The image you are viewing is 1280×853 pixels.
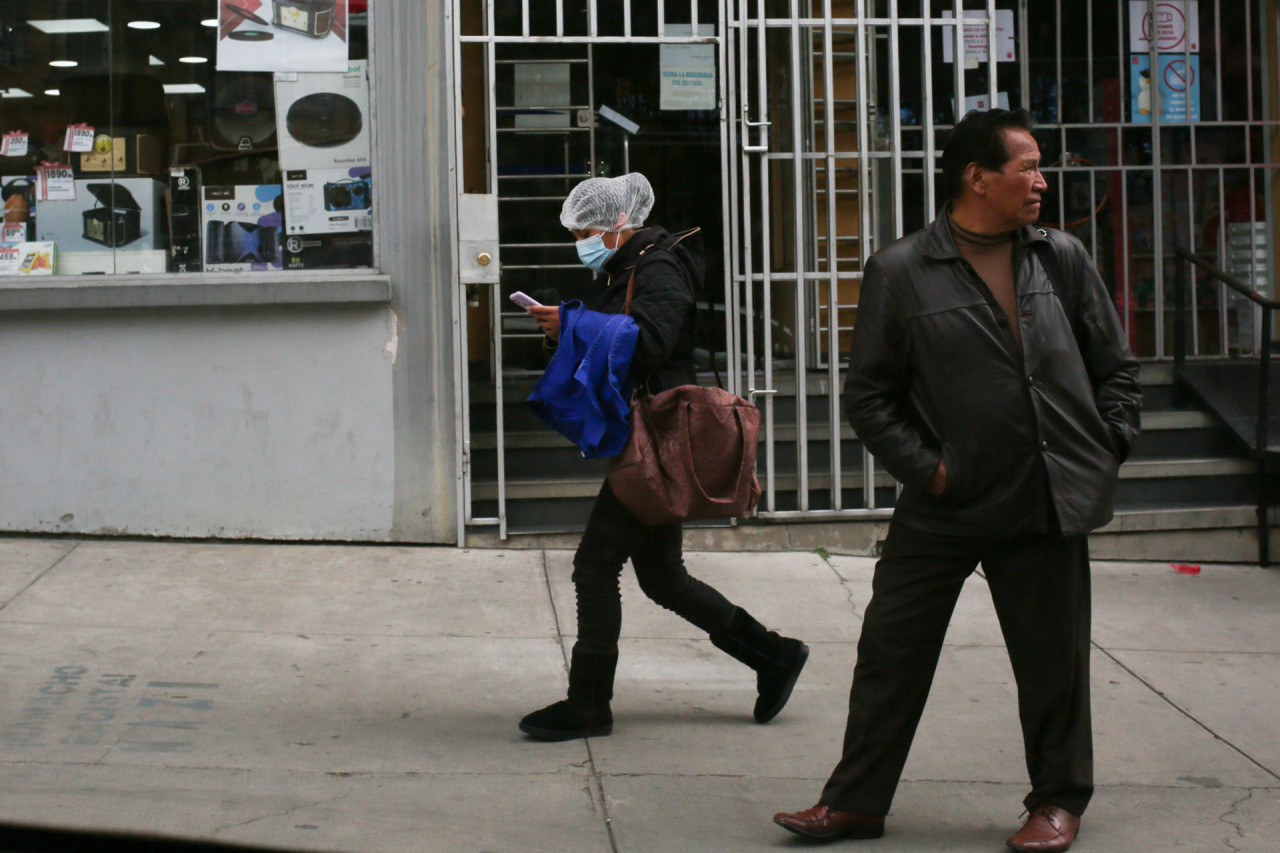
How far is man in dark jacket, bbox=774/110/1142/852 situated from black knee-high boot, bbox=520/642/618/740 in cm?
96

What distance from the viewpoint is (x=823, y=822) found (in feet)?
12.1

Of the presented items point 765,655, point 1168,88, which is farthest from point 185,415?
point 1168,88

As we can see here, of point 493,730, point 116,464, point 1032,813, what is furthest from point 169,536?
point 1032,813

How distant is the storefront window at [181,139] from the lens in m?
6.91

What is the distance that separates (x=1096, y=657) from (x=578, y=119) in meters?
3.71

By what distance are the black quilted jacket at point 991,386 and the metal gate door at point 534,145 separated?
3.10 meters

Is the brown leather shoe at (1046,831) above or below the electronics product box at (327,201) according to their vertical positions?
below

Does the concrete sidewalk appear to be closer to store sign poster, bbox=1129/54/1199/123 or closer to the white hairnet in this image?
the white hairnet

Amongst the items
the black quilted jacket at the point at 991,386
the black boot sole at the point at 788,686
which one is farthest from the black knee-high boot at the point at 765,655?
the black quilted jacket at the point at 991,386

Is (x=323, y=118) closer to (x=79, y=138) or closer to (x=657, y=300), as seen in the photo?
(x=79, y=138)

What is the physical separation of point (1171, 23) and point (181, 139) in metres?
5.87

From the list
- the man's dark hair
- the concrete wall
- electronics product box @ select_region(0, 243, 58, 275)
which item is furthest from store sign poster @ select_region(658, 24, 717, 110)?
the man's dark hair

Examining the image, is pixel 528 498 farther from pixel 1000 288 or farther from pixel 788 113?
pixel 1000 288

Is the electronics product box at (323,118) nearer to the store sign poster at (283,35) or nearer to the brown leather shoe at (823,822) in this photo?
the store sign poster at (283,35)
